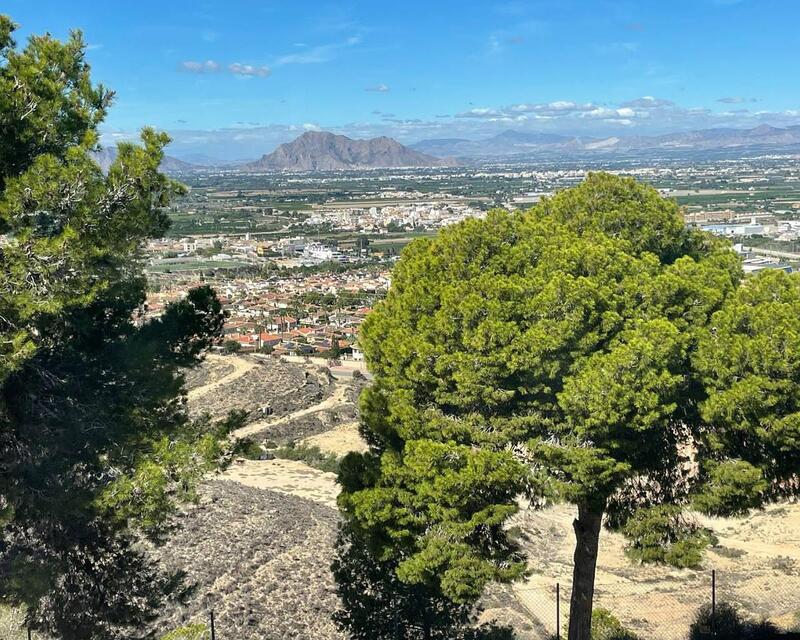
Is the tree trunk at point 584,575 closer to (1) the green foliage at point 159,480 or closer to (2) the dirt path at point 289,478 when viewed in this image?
(1) the green foliage at point 159,480

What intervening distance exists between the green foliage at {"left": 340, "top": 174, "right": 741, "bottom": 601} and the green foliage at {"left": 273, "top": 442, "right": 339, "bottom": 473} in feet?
51.4

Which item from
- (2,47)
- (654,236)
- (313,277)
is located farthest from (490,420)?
(313,277)

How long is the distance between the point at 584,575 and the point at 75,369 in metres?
5.40

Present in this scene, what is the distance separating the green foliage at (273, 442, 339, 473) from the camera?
23377 millimetres

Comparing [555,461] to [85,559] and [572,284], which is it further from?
[85,559]

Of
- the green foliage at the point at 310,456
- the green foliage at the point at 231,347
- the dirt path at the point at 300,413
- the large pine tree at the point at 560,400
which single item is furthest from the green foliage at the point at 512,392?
the green foliage at the point at 231,347

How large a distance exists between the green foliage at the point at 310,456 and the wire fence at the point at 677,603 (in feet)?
38.1

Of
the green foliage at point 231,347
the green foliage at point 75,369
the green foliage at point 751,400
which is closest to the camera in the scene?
the green foliage at point 75,369

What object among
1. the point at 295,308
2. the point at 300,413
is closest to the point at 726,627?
the point at 300,413

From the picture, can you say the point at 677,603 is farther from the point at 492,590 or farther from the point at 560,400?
the point at 560,400

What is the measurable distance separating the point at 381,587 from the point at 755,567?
8513 millimetres

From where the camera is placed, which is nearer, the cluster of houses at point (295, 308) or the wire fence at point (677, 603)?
the wire fence at point (677, 603)

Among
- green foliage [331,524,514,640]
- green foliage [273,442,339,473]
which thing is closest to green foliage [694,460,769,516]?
green foliage [331,524,514,640]

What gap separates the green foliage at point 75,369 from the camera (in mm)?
5359
